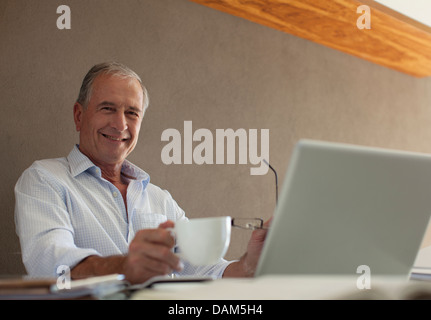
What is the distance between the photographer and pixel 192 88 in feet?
7.79

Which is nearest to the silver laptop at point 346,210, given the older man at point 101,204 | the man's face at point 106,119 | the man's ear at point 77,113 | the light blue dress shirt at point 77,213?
the older man at point 101,204

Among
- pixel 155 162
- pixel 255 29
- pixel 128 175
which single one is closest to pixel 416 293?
pixel 128 175

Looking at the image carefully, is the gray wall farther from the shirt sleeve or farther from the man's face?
the shirt sleeve

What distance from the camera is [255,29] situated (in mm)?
2682

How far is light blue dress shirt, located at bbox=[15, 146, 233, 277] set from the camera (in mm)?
1330

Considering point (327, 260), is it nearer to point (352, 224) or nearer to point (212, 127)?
point (352, 224)

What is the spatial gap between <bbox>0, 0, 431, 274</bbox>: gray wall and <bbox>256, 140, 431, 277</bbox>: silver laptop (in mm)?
1273

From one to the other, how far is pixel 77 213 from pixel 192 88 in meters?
1.00

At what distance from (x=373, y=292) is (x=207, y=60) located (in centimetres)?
198

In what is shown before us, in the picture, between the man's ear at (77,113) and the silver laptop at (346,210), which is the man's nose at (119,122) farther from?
the silver laptop at (346,210)

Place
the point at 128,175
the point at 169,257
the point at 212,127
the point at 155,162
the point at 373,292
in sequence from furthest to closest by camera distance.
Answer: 1. the point at 212,127
2. the point at 155,162
3. the point at 128,175
4. the point at 169,257
5. the point at 373,292

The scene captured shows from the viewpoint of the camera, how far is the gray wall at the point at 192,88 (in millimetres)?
1825

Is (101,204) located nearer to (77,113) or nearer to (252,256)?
(77,113)

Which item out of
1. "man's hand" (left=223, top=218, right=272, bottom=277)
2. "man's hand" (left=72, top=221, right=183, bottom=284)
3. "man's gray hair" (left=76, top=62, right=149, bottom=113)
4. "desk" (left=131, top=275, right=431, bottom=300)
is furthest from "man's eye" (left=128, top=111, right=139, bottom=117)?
"desk" (left=131, top=275, right=431, bottom=300)
